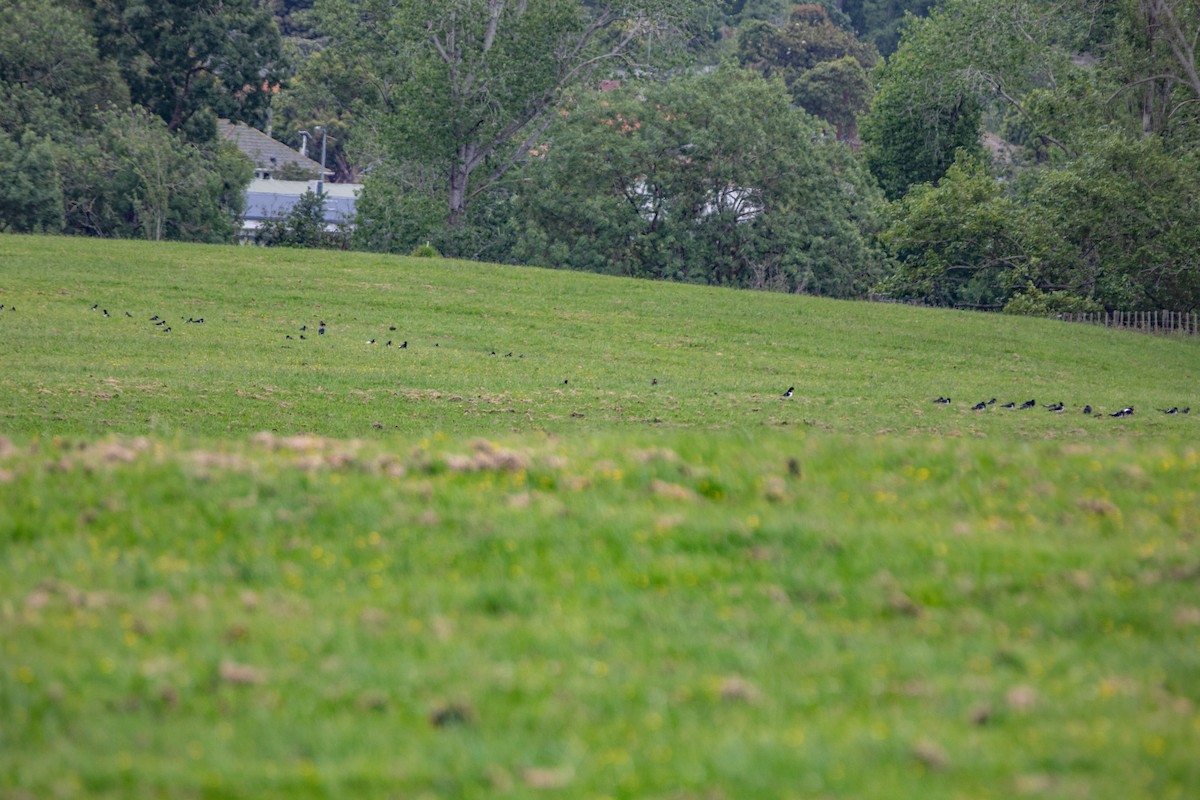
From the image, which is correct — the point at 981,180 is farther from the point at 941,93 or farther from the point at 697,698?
the point at 697,698

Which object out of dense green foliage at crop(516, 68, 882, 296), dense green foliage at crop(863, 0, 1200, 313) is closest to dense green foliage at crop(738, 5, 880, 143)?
dense green foliage at crop(863, 0, 1200, 313)

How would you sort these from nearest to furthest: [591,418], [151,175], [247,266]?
[591,418] → [247,266] → [151,175]

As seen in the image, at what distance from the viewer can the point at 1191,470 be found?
9.05 metres

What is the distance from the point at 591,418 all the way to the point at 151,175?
3688cm

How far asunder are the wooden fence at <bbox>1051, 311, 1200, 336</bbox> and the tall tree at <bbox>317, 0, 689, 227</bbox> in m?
24.1

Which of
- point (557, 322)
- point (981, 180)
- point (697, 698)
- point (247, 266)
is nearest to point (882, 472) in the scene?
point (697, 698)

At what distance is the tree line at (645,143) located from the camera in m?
46.0

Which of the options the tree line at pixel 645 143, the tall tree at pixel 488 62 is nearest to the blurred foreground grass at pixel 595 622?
the tree line at pixel 645 143

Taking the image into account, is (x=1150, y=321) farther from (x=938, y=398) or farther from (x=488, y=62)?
(x=488, y=62)

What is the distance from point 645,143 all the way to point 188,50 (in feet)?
76.7

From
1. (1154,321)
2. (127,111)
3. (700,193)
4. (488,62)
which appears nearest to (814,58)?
(700,193)

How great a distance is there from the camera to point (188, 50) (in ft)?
196

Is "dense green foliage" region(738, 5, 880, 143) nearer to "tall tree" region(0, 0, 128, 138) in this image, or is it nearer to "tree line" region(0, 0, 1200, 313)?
"tree line" region(0, 0, 1200, 313)

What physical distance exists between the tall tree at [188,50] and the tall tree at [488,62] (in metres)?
8.31
